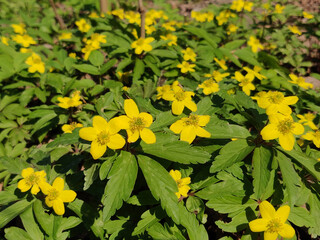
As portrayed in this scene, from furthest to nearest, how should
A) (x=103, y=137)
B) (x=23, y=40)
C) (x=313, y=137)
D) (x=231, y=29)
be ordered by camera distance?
1. (x=231, y=29)
2. (x=23, y=40)
3. (x=313, y=137)
4. (x=103, y=137)

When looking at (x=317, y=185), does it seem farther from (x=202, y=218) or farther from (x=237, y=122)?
(x=202, y=218)

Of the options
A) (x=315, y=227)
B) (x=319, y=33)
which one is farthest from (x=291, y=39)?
(x=315, y=227)

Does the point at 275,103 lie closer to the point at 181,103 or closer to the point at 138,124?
the point at 181,103

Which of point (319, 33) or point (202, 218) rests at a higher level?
point (319, 33)

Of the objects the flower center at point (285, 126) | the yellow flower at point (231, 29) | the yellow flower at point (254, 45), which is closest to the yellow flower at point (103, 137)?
the flower center at point (285, 126)

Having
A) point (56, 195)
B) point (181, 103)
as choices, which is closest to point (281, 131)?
point (181, 103)

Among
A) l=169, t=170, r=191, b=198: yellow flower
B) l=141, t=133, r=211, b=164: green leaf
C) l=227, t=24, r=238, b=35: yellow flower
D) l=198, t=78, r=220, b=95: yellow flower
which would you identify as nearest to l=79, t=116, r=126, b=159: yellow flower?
l=141, t=133, r=211, b=164: green leaf

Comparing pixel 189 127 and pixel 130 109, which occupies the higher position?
pixel 130 109
